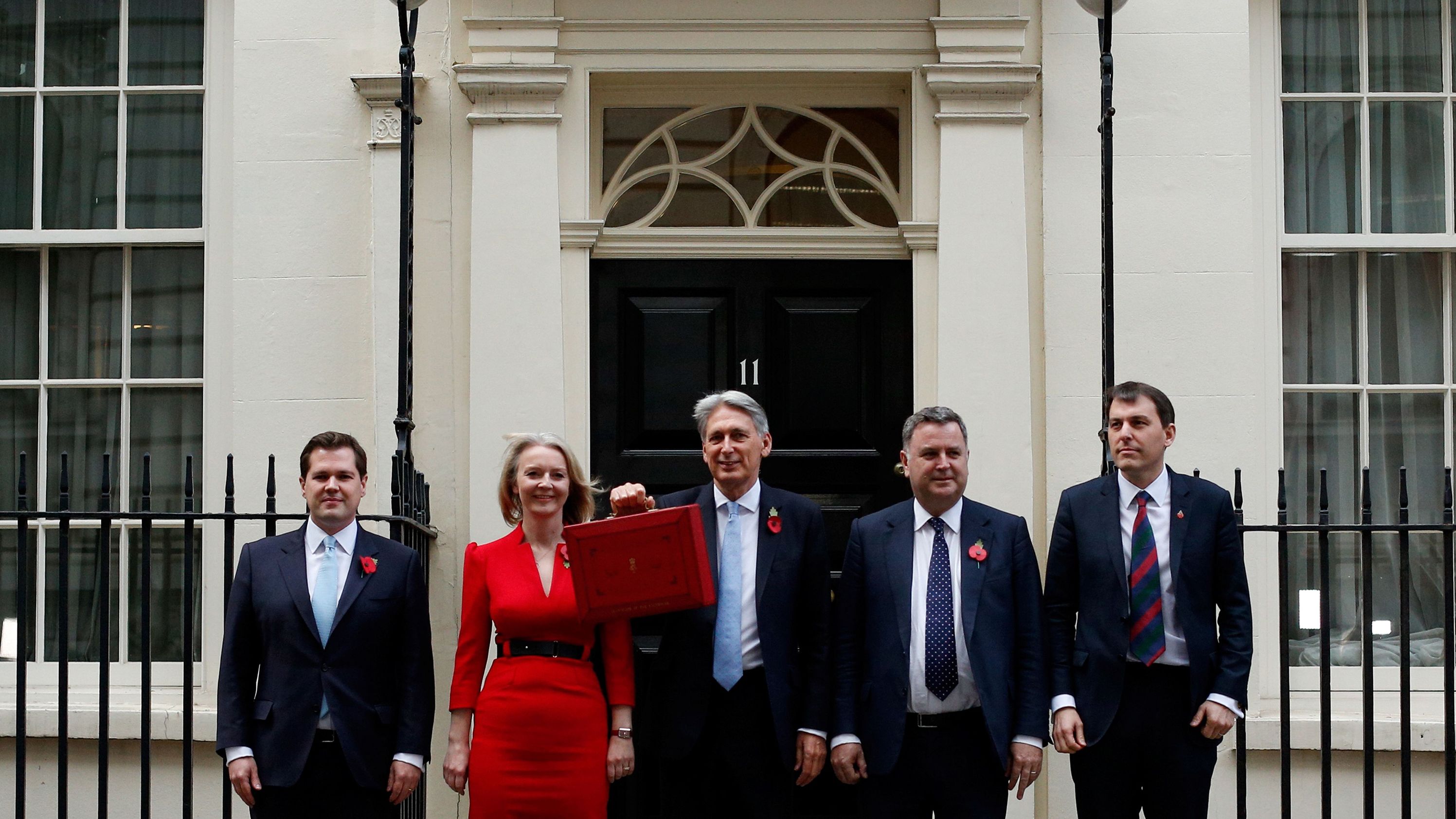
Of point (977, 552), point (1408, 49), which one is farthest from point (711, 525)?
point (1408, 49)

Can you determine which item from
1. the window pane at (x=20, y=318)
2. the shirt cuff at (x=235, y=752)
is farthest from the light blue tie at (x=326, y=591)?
the window pane at (x=20, y=318)

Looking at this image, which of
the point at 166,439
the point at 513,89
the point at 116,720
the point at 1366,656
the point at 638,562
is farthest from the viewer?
the point at 166,439

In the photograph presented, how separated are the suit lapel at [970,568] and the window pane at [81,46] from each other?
4.52 m

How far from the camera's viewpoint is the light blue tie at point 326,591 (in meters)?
4.65

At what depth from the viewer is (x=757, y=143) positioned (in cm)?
686

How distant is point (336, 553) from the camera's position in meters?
4.73

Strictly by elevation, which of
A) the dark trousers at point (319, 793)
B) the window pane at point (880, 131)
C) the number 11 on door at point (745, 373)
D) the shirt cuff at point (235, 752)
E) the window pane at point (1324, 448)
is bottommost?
the dark trousers at point (319, 793)

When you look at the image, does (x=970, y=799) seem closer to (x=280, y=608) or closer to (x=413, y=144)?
(x=280, y=608)

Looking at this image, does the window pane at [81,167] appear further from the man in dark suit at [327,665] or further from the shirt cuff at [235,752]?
the shirt cuff at [235,752]

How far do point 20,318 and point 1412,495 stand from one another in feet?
20.5

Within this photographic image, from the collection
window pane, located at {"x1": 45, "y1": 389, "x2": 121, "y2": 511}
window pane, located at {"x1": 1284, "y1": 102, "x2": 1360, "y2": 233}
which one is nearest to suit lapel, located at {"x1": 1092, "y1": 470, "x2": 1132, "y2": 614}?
window pane, located at {"x1": 1284, "y1": 102, "x2": 1360, "y2": 233}

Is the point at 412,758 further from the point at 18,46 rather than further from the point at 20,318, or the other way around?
the point at 18,46

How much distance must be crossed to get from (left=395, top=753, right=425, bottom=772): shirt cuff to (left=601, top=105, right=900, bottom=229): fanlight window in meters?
2.88

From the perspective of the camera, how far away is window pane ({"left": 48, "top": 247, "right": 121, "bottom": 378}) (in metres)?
6.82
